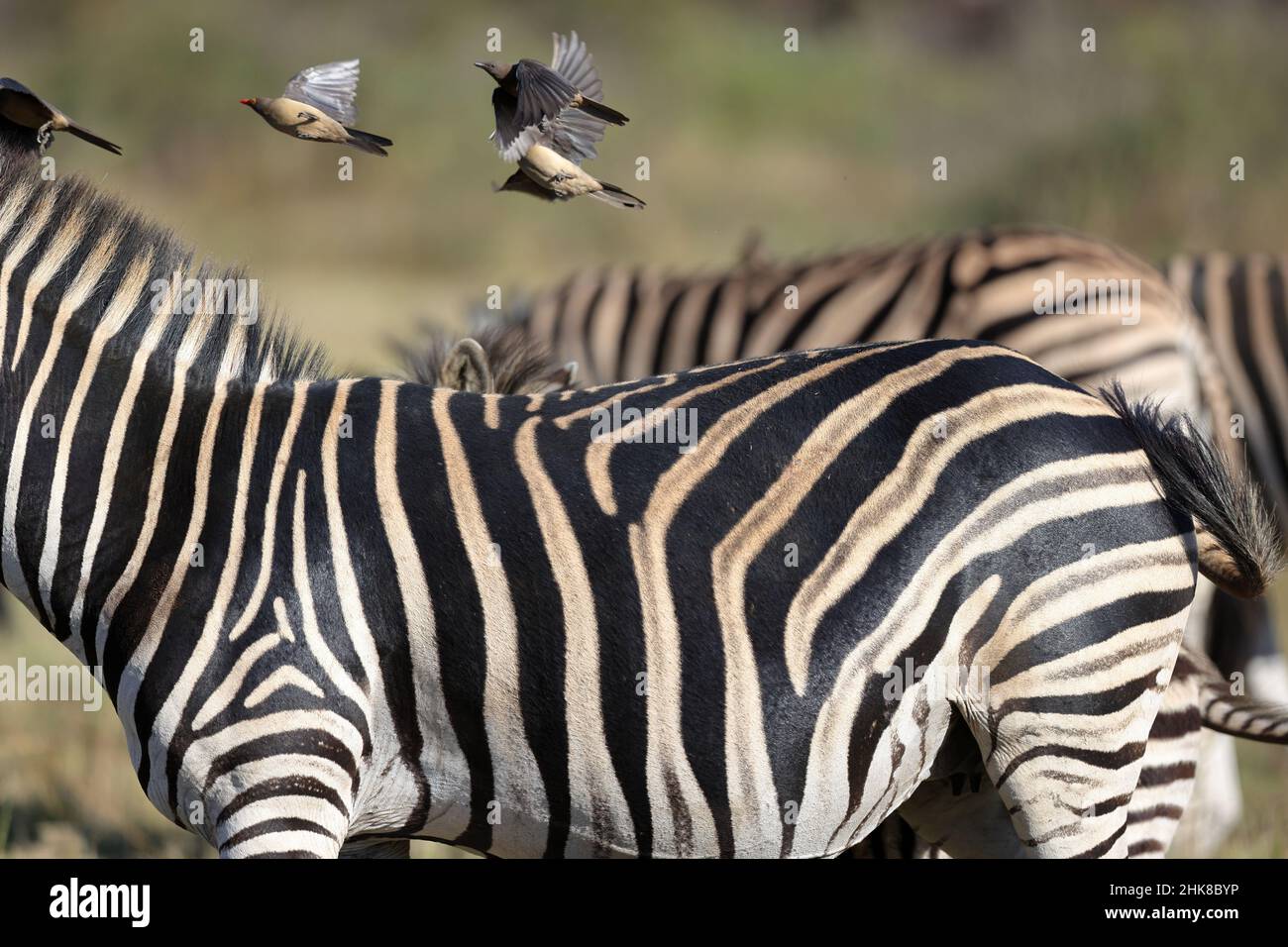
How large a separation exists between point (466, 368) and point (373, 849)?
1.86m

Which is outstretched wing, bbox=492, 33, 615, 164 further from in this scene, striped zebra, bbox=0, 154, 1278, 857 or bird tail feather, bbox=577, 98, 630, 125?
striped zebra, bbox=0, 154, 1278, 857

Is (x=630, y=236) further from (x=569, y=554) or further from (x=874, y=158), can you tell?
(x=569, y=554)

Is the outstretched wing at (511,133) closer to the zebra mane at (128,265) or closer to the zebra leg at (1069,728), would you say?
the zebra mane at (128,265)

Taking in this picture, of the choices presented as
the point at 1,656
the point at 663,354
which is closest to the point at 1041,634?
the point at 663,354

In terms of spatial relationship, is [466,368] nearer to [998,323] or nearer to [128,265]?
[128,265]

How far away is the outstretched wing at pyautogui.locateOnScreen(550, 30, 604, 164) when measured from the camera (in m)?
3.44

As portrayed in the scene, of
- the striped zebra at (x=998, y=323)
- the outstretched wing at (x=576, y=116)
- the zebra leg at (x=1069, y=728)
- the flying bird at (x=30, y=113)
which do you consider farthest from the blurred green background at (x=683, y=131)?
the zebra leg at (x=1069, y=728)

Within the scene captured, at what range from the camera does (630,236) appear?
21828mm

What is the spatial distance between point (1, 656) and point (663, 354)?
4271 mm

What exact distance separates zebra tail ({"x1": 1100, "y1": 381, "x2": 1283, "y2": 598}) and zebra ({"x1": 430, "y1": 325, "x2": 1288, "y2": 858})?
57 cm

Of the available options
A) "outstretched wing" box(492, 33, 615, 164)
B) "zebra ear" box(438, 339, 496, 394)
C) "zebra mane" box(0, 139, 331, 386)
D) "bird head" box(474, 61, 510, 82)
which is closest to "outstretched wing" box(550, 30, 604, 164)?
"outstretched wing" box(492, 33, 615, 164)

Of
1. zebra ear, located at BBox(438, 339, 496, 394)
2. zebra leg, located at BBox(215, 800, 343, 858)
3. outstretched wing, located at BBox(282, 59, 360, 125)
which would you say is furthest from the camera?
zebra ear, located at BBox(438, 339, 496, 394)

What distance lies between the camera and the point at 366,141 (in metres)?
3.39

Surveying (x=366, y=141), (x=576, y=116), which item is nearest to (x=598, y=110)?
(x=576, y=116)
